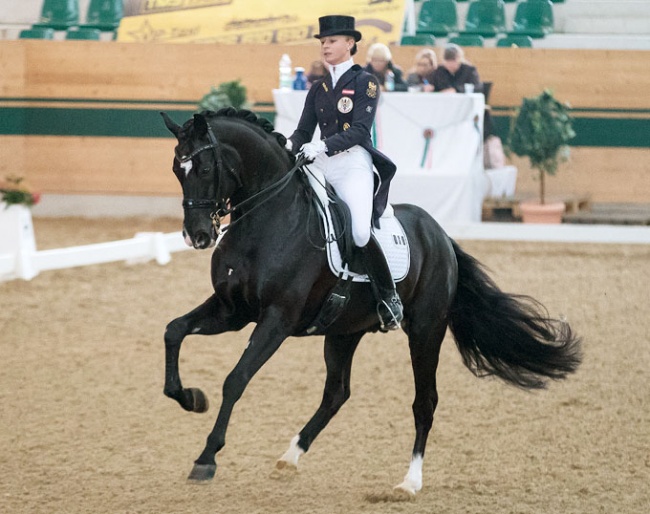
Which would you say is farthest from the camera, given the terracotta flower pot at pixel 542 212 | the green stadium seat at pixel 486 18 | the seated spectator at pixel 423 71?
the green stadium seat at pixel 486 18

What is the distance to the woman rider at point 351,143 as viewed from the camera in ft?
14.5

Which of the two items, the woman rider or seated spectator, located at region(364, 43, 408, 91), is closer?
the woman rider

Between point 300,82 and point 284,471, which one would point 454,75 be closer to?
point 300,82

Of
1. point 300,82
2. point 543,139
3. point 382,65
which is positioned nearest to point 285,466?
point 382,65

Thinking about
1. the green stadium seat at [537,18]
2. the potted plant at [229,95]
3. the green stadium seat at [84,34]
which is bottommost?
the potted plant at [229,95]

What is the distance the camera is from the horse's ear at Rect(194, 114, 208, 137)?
391cm

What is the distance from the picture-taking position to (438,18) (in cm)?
1503

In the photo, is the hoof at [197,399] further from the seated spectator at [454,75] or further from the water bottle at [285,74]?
the seated spectator at [454,75]

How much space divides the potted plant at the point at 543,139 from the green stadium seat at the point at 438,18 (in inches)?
127

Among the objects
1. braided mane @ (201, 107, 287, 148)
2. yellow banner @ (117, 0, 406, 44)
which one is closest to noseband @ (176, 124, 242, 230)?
braided mane @ (201, 107, 287, 148)

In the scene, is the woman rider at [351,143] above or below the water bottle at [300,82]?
above

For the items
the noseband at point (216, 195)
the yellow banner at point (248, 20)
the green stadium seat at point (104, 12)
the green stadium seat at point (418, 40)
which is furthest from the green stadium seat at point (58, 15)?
the noseband at point (216, 195)

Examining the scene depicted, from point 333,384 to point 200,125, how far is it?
56.4 inches

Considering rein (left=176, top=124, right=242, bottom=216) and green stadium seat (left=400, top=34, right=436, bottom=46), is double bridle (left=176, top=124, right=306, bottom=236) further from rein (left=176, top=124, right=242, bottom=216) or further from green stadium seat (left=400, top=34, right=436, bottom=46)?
green stadium seat (left=400, top=34, right=436, bottom=46)
